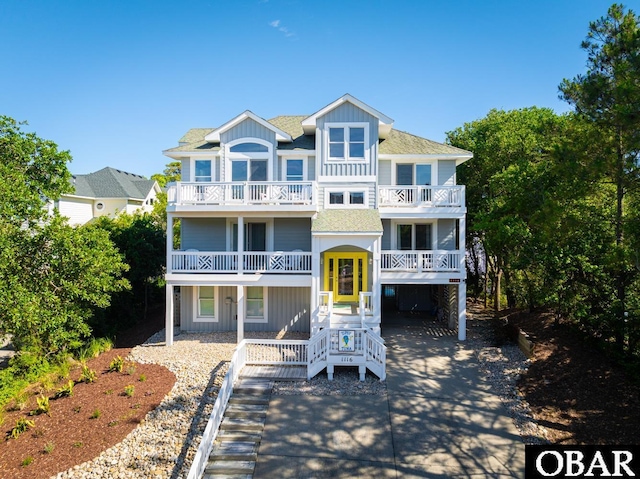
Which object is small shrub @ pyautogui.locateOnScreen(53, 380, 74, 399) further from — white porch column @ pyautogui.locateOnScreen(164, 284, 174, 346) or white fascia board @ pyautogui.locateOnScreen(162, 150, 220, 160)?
white fascia board @ pyautogui.locateOnScreen(162, 150, 220, 160)

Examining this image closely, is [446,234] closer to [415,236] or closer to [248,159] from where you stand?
[415,236]

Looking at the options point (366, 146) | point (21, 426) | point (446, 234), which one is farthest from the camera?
point (446, 234)

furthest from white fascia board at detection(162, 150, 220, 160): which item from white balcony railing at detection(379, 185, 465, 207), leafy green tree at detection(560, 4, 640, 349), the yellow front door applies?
leafy green tree at detection(560, 4, 640, 349)

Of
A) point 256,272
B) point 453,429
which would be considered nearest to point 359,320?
point 256,272

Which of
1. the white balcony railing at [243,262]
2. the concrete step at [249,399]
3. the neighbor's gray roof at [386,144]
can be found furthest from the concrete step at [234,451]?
the neighbor's gray roof at [386,144]

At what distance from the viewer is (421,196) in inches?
645

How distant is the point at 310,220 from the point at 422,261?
17.0 feet

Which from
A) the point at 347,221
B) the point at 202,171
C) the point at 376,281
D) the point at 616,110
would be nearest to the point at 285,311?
the point at 376,281

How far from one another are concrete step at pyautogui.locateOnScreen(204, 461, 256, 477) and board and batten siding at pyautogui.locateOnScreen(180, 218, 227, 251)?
1070 centimetres

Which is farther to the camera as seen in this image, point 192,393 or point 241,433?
point 192,393

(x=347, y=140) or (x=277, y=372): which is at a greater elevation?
(x=347, y=140)

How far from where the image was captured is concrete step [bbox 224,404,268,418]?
31.7ft

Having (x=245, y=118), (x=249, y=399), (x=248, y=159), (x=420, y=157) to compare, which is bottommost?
(x=249, y=399)

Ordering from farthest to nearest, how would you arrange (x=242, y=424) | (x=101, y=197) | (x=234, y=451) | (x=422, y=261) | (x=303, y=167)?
(x=101, y=197) → (x=303, y=167) → (x=422, y=261) → (x=242, y=424) → (x=234, y=451)
